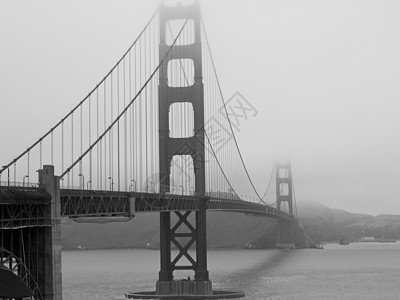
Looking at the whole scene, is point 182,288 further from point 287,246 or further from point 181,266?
point 287,246

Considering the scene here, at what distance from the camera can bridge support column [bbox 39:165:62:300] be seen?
111ft

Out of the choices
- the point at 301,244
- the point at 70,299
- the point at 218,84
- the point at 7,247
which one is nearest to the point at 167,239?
the point at 70,299

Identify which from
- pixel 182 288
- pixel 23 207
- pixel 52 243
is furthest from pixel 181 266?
pixel 23 207

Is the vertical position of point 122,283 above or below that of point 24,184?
below

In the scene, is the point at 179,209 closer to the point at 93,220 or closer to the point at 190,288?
the point at 190,288

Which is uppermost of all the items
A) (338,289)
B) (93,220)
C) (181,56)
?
(181,56)

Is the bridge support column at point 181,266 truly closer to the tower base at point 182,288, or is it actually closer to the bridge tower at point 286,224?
the tower base at point 182,288

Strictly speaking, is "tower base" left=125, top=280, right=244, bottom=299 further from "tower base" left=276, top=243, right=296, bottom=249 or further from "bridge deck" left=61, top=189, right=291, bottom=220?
"tower base" left=276, top=243, right=296, bottom=249

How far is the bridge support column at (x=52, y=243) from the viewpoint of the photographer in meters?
33.8

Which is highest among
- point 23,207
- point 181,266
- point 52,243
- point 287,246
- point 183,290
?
point 23,207

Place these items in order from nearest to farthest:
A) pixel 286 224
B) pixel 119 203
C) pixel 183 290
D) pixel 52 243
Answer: pixel 52 243, pixel 119 203, pixel 183 290, pixel 286 224

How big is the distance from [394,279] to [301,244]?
9353 cm

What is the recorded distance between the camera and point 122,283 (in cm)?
8700

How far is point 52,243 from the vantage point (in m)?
34.0
